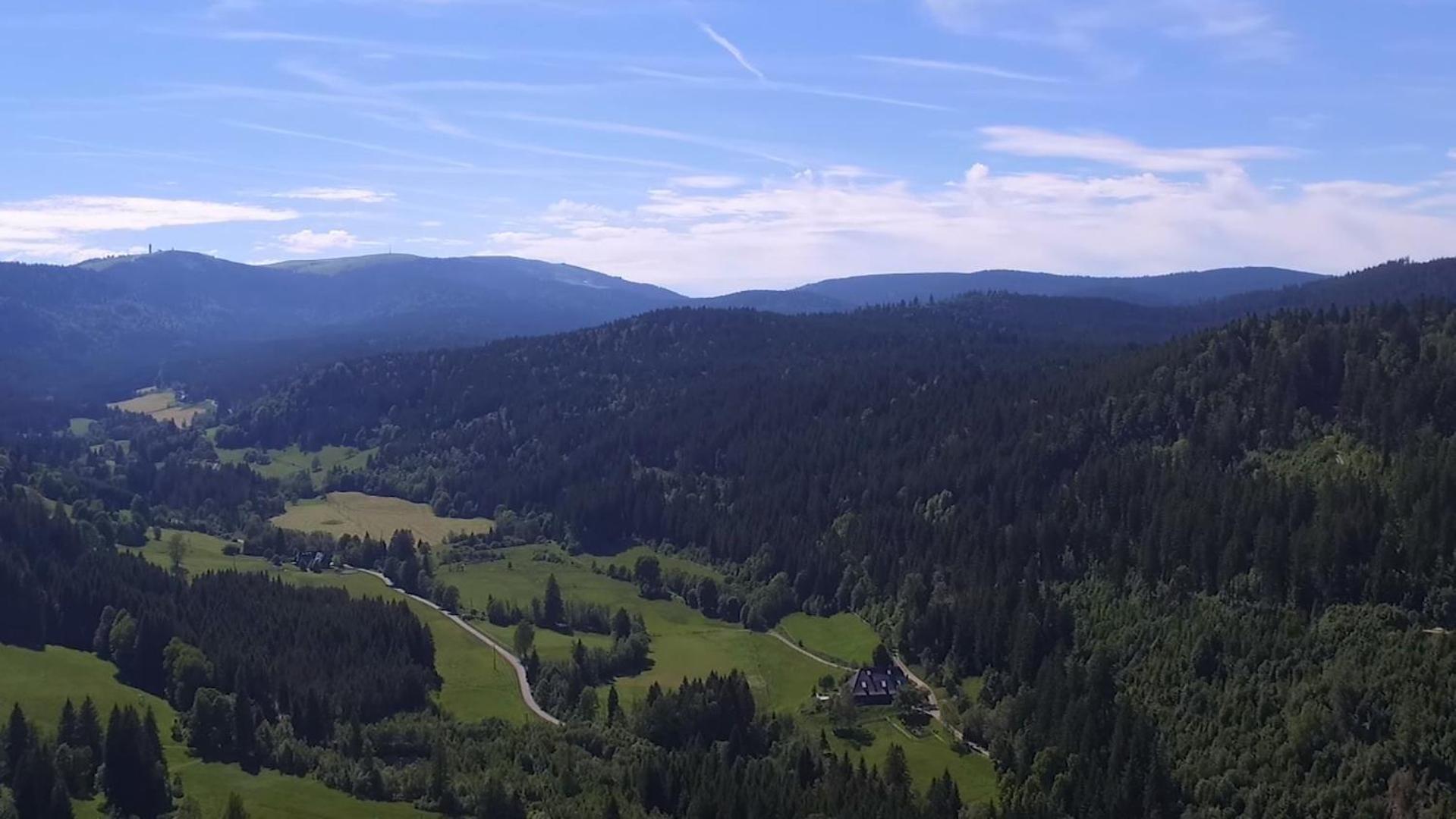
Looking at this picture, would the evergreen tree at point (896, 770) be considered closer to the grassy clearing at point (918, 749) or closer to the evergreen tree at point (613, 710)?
the grassy clearing at point (918, 749)

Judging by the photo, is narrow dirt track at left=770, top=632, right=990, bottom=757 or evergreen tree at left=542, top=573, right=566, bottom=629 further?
evergreen tree at left=542, top=573, right=566, bottom=629

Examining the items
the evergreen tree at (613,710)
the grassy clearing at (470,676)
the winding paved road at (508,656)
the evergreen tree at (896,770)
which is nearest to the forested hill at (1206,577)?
the evergreen tree at (896,770)

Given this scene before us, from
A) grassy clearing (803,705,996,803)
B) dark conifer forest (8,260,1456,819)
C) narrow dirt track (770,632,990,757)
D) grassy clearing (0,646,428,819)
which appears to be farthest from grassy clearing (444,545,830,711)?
grassy clearing (0,646,428,819)

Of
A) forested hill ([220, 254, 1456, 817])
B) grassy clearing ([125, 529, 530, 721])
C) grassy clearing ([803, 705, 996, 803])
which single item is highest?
forested hill ([220, 254, 1456, 817])

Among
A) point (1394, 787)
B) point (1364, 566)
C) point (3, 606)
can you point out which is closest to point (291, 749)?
point (3, 606)

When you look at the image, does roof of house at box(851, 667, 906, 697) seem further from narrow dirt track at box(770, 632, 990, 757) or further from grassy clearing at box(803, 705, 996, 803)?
narrow dirt track at box(770, 632, 990, 757)

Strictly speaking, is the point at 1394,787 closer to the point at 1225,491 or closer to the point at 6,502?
the point at 1225,491

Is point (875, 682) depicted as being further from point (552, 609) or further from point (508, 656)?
point (552, 609)
